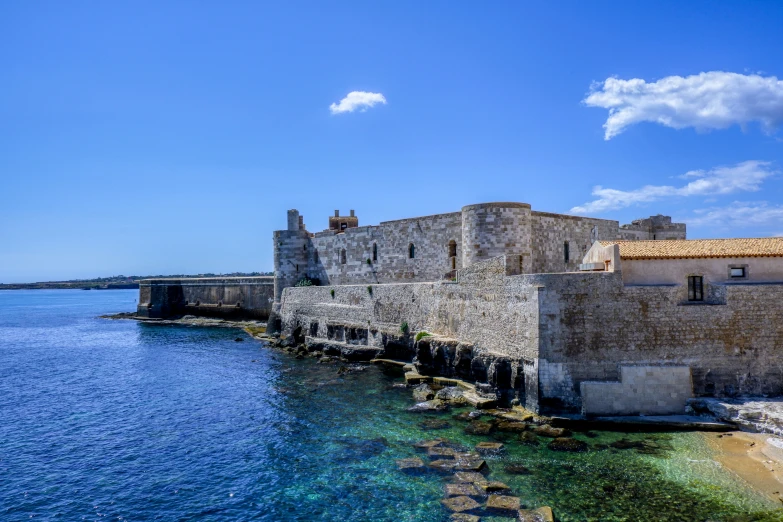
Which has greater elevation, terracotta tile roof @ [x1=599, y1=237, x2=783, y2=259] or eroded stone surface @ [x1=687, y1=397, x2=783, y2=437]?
terracotta tile roof @ [x1=599, y1=237, x2=783, y2=259]

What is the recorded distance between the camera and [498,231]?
24562 mm

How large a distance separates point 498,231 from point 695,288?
9.58m

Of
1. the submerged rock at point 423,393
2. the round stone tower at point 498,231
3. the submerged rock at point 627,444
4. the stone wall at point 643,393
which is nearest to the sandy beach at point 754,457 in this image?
the stone wall at point 643,393

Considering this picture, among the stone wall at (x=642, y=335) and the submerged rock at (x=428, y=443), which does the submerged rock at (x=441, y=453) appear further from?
the stone wall at (x=642, y=335)

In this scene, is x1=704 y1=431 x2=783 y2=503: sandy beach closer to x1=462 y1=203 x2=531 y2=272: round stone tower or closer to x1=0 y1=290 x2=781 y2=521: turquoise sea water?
x1=0 y1=290 x2=781 y2=521: turquoise sea water

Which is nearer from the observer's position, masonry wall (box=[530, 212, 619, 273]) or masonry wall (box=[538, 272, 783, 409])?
masonry wall (box=[538, 272, 783, 409])

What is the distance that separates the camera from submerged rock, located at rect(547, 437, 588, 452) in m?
13.9

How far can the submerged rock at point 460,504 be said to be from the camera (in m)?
11.0

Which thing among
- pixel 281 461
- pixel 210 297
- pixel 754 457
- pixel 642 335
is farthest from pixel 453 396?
pixel 210 297

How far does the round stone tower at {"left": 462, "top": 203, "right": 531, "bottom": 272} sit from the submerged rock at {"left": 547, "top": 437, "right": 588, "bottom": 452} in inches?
446

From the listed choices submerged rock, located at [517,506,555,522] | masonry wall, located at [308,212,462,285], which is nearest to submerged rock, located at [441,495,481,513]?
submerged rock, located at [517,506,555,522]

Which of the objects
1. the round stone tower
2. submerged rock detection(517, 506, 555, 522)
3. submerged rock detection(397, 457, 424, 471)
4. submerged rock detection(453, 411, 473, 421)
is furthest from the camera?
the round stone tower

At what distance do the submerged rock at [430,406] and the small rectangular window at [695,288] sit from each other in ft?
30.2

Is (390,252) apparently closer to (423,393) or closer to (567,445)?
(423,393)
